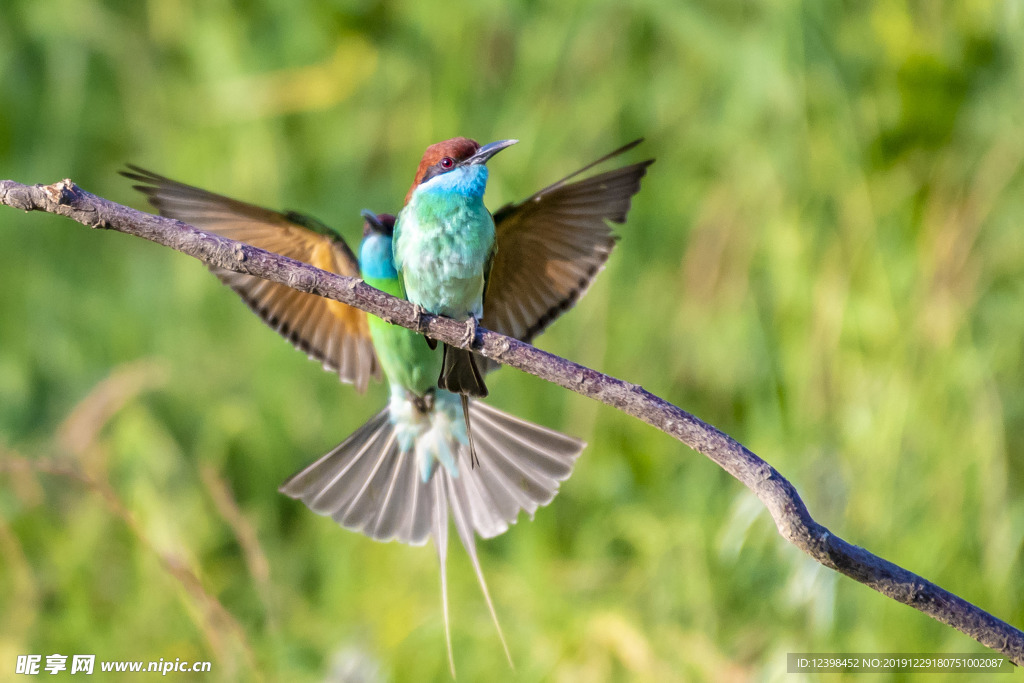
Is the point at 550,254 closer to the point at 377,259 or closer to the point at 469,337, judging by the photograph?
the point at 377,259

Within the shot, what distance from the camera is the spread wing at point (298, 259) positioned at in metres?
2.01

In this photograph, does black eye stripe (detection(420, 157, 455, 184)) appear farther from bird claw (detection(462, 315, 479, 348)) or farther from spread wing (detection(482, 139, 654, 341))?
bird claw (detection(462, 315, 479, 348))

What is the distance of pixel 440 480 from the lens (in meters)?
2.22

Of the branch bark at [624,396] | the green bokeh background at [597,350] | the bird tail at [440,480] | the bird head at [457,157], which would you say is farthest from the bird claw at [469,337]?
the green bokeh background at [597,350]

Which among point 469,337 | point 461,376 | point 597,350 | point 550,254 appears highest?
point 597,350

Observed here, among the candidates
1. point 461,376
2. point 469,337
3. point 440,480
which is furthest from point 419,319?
point 440,480

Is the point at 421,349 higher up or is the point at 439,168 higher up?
the point at 439,168

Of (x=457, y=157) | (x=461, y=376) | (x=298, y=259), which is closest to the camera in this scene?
(x=461, y=376)

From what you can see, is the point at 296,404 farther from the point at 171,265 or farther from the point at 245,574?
the point at 171,265

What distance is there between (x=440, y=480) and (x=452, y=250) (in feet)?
2.16

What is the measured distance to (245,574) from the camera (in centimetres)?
276

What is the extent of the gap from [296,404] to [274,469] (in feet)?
0.77

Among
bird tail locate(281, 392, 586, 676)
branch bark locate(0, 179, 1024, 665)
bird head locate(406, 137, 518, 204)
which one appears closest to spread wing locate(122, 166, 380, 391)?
bird tail locate(281, 392, 586, 676)

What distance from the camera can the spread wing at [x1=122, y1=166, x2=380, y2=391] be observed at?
201 cm
